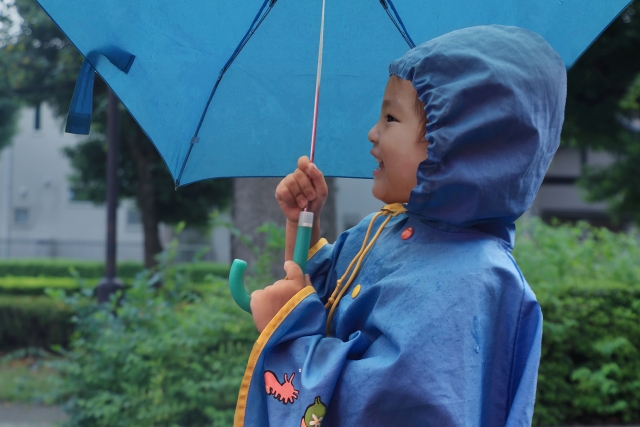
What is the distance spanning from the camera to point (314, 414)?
4.42ft

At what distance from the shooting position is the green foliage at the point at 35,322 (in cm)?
1005

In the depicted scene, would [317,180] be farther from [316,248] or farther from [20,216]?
[20,216]

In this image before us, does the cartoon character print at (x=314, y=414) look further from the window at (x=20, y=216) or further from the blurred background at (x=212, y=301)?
the window at (x=20, y=216)

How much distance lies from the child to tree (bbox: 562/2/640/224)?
19.5 feet

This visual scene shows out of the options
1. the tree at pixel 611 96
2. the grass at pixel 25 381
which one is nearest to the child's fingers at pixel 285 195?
the grass at pixel 25 381

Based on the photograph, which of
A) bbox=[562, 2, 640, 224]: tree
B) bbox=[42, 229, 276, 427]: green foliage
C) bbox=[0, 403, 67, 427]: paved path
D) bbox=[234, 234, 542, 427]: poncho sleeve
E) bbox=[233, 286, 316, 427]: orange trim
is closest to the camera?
bbox=[234, 234, 542, 427]: poncho sleeve

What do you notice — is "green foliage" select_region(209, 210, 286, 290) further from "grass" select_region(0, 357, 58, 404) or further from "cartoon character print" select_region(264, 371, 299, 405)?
"cartoon character print" select_region(264, 371, 299, 405)

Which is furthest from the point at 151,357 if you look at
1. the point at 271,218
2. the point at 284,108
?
the point at 284,108

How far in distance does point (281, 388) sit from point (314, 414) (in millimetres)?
99

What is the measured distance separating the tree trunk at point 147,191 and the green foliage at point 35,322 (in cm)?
209

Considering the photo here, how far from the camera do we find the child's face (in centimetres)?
152

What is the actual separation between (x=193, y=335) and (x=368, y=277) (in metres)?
2.96

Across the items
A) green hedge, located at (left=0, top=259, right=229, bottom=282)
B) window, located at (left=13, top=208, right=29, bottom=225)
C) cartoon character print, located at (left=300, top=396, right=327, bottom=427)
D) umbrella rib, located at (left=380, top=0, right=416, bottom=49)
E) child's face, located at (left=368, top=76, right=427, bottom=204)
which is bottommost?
green hedge, located at (left=0, top=259, right=229, bottom=282)

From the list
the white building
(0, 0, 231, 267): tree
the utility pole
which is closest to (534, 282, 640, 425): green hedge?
the utility pole
